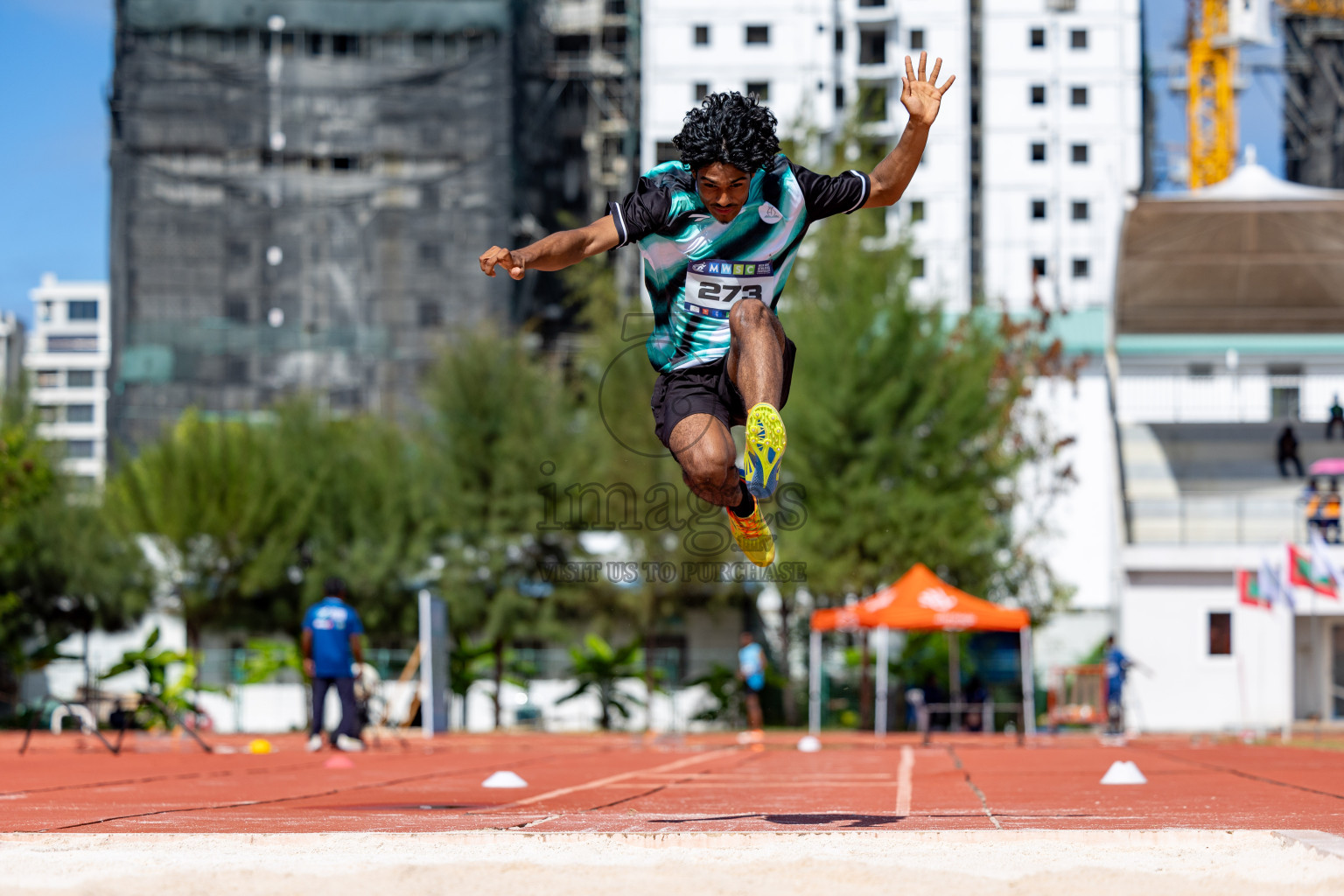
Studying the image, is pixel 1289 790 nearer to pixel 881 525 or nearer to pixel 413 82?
pixel 881 525

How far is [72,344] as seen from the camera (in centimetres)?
13250

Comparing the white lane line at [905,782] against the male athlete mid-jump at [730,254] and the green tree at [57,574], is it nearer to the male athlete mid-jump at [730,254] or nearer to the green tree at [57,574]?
the male athlete mid-jump at [730,254]

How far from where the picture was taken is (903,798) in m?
8.39

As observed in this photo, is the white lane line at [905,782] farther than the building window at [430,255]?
No

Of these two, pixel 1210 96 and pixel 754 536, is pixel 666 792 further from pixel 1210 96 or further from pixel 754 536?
pixel 1210 96

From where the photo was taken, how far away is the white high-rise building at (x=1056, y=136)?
73438mm

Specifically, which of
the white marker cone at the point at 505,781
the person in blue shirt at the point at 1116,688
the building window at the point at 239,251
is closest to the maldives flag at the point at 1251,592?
the person in blue shirt at the point at 1116,688

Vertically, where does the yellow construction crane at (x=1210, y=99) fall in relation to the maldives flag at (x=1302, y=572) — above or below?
above

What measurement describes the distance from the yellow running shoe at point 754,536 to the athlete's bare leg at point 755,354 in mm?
548

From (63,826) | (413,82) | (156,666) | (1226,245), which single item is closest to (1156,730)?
(1226,245)

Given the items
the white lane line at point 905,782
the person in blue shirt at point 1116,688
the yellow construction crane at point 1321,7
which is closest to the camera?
the white lane line at point 905,782

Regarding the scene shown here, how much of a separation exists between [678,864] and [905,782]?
5.64m

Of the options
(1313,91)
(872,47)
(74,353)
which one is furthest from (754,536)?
(74,353)

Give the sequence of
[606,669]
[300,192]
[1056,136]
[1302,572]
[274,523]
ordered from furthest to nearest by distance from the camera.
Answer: [1056,136] → [300,192] → [274,523] → [606,669] → [1302,572]
